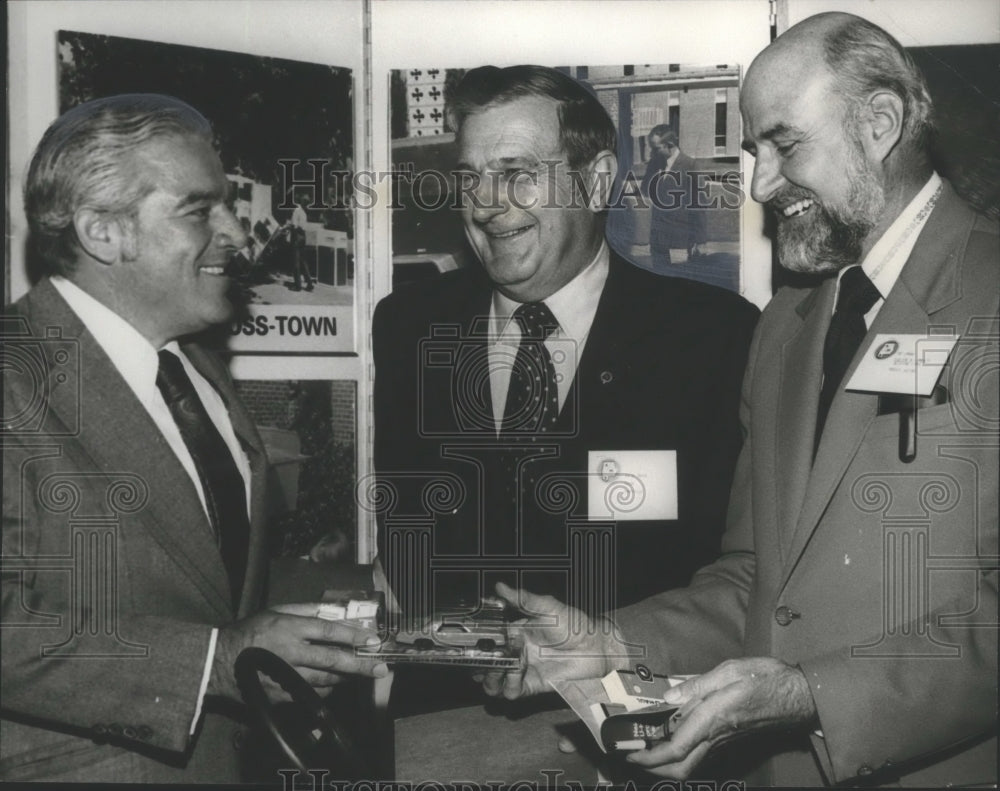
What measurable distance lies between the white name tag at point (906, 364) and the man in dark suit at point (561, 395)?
36 cm

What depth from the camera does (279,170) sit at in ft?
7.46

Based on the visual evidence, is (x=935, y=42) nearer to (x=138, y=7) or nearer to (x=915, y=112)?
(x=915, y=112)

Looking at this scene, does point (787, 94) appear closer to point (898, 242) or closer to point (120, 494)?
point (898, 242)

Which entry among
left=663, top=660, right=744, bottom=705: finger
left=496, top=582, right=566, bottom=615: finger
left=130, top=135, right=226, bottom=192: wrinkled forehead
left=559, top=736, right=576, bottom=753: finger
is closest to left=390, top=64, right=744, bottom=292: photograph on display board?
left=130, top=135, right=226, bottom=192: wrinkled forehead

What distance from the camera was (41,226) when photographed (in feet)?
7.04

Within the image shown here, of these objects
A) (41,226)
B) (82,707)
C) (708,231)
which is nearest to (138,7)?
(41,226)

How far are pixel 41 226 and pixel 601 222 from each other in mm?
1276

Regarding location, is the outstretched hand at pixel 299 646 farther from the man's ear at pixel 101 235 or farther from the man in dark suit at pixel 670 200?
the man in dark suit at pixel 670 200

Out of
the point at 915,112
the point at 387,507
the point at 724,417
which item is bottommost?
the point at 387,507

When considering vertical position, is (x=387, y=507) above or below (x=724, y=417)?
below

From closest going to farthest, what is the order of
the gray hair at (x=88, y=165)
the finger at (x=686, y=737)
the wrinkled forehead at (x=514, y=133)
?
the finger at (x=686, y=737) < the gray hair at (x=88, y=165) < the wrinkled forehead at (x=514, y=133)

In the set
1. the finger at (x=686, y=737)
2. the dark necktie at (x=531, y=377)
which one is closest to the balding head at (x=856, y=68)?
the dark necktie at (x=531, y=377)

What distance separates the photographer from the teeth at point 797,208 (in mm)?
2090

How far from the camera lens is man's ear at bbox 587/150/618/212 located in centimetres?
225
